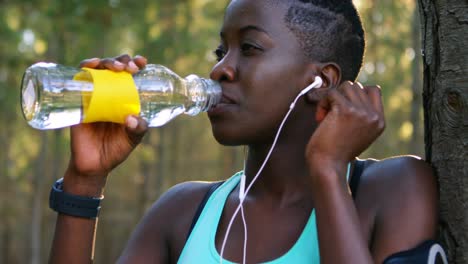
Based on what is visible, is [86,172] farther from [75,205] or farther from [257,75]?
[257,75]

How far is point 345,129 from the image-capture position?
7.56 ft

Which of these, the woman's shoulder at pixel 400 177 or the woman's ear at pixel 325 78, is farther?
the woman's ear at pixel 325 78

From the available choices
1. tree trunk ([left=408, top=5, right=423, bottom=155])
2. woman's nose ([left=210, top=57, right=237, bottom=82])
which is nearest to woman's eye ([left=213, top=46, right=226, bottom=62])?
woman's nose ([left=210, top=57, right=237, bottom=82])

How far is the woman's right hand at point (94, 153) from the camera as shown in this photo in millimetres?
2703

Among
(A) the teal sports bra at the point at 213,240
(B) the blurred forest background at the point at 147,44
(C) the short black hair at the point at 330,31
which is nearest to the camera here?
(A) the teal sports bra at the point at 213,240

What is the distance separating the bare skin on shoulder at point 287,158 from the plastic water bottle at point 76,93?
0.06m

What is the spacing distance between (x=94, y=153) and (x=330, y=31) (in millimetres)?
972

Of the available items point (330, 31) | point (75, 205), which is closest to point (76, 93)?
point (75, 205)

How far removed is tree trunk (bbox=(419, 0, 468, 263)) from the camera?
8.13 ft

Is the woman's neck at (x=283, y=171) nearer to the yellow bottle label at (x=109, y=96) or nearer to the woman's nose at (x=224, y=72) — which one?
the woman's nose at (x=224, y=72)

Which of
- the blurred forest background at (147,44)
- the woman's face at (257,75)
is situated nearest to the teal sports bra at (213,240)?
the woman's face at (257,75)

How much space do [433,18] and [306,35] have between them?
45 cm

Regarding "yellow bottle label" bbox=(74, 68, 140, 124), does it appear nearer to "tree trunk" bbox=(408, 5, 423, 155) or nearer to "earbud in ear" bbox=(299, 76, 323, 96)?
"earbud in ear" bbox=(299, 76, 323, 96)

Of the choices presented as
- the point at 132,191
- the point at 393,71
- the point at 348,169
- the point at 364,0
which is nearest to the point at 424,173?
the point at 348,169
